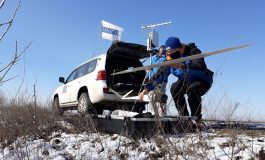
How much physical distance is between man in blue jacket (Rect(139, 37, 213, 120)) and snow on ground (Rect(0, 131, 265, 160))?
2.67ft

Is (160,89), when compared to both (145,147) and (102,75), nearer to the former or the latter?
(145,147)

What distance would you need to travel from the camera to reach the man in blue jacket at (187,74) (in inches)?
223

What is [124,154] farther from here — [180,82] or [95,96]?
[95,96]

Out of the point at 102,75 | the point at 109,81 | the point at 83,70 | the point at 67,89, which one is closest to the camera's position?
the point at 102,75

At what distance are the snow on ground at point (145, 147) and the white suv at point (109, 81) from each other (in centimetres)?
180

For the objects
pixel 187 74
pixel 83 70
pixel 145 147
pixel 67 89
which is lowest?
pixel 145 147

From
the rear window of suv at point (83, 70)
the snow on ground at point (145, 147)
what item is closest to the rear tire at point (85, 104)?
the rear window of suv at point (83, 70)

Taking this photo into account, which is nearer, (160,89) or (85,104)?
(160,89)

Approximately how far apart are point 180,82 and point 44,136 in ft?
8.74

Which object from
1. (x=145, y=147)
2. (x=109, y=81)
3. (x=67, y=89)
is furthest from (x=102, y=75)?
(x=145, y=147)

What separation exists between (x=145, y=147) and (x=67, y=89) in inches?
217

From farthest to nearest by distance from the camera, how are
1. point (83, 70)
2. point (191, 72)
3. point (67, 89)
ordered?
point (67, 89) → point (83, 70) → point (191, 72)

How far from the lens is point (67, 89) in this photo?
959 cm

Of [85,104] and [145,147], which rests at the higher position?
[85,104]
